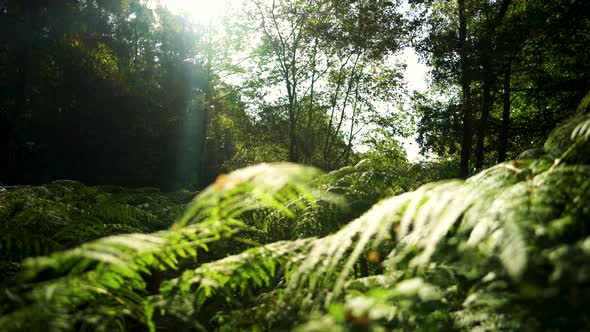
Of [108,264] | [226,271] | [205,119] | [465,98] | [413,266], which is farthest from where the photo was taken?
[205,119]

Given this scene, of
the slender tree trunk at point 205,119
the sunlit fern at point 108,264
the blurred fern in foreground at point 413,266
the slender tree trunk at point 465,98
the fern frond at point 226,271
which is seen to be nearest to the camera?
the blurred fern in foreground at point 413,266

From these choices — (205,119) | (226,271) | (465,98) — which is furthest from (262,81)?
(226,271)

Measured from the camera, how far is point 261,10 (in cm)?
2097

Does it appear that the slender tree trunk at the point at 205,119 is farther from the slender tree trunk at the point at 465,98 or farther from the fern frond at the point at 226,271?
the fern frond at the point at 226,271

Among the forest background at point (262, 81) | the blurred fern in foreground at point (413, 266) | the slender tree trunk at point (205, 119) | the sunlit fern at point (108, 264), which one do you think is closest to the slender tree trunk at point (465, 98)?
the forest background at point (262, 81)

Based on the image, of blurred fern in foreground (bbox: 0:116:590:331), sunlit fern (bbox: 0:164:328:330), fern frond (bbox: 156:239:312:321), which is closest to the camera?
blurred fern in foreground (bbox: 0:116:590:331)

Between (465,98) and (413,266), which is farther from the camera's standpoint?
(465,98)

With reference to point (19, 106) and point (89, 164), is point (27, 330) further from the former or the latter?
point (19, 106)

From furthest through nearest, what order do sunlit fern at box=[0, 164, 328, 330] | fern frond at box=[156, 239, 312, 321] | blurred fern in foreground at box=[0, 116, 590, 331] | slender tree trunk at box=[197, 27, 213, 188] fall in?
→ slender tree trunk at box=[197, 27, 213, 188] → fern frond at box=[156, 239, 312, 321] → sunlit fern at box=[0, 164, 328, 330] → blurred fern in foreground at box=[0, 116, 590, 331]

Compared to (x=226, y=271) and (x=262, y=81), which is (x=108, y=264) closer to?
(x=226, y=271)

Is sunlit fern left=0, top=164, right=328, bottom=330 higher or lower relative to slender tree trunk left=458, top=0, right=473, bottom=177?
lower

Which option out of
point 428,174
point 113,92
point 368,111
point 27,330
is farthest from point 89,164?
point 27,330

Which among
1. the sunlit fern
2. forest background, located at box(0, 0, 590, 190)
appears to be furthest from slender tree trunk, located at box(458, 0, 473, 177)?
the sunlit fern

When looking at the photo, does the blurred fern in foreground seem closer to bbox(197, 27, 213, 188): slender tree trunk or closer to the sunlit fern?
the sunlit fern
